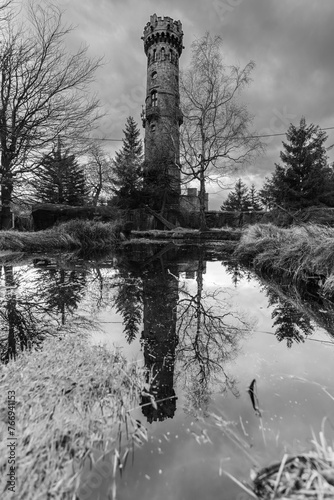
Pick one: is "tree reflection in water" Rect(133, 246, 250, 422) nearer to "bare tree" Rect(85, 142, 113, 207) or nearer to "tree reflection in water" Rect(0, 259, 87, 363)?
"tree reflection in water" Rect(0, 259, 87, 363)

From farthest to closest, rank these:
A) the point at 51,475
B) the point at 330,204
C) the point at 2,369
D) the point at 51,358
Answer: the point at 330,204, the point at 51,358, the point at 2,369, the point at 51,475

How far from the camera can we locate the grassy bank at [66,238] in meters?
5.96

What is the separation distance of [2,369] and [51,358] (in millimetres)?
183

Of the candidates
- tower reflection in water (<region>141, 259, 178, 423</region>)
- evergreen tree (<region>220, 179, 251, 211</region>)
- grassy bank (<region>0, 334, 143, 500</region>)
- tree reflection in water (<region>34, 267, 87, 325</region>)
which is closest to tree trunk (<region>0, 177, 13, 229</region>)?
tree reflection in water (<region>34, 267, 87, 325</region>)

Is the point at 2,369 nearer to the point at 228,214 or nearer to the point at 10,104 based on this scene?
the point at 10,104

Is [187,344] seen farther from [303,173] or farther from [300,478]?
[303,173]

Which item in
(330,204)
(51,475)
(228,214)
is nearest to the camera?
(51,475)

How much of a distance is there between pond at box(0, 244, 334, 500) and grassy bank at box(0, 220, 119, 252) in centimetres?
380

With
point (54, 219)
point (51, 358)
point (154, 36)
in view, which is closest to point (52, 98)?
point (54, 219)

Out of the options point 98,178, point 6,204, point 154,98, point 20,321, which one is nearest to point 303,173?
point 154,98

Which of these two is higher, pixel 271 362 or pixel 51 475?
pixel 51 475

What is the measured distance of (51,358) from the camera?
3.61 feet

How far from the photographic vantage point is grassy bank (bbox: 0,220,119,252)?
596 centimetres

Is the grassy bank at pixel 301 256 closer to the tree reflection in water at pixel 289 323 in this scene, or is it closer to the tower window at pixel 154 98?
the tree reflection in water at pixel 289 323
